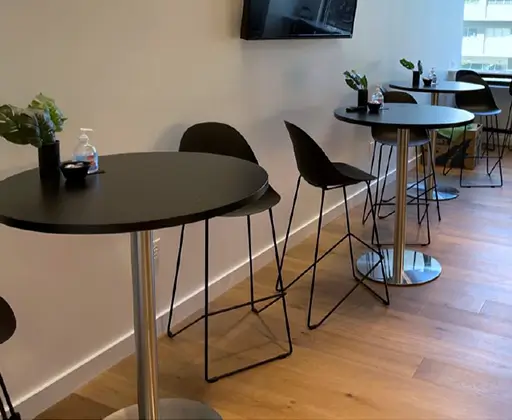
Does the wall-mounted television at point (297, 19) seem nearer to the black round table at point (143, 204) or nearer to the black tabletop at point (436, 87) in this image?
the black tabletop at point (436, 87)

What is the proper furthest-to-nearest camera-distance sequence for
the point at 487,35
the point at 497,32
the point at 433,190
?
the point at 487,35 < the point at 497,32 < the point at 433,190

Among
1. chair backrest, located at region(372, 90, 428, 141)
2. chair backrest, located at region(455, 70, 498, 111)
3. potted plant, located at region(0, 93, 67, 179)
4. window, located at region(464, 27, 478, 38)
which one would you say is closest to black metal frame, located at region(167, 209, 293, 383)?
potted plant, located at region(0, 93, 67, 179)

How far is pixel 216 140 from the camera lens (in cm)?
276

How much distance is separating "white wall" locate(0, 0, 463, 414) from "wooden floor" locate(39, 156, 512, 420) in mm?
209

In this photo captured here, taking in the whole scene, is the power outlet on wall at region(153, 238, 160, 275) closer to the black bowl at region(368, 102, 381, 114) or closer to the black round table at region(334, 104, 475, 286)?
the black round table at region(334, 104, 475, 286)

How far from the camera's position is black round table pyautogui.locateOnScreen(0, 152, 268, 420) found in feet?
4.91

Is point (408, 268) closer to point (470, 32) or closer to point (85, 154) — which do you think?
point (85, 154)

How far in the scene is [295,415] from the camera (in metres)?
2.22

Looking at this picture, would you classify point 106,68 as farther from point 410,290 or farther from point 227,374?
point 410,290

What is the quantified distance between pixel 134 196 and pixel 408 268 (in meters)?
2.19

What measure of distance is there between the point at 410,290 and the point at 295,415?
1.26 metres

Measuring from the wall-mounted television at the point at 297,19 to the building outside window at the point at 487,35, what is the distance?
3738 mm

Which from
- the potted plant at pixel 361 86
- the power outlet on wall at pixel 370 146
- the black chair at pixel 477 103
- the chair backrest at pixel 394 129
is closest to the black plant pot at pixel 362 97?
the potted plant at pixel 361 86

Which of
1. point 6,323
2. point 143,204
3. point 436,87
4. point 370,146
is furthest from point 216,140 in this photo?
point 436,87
